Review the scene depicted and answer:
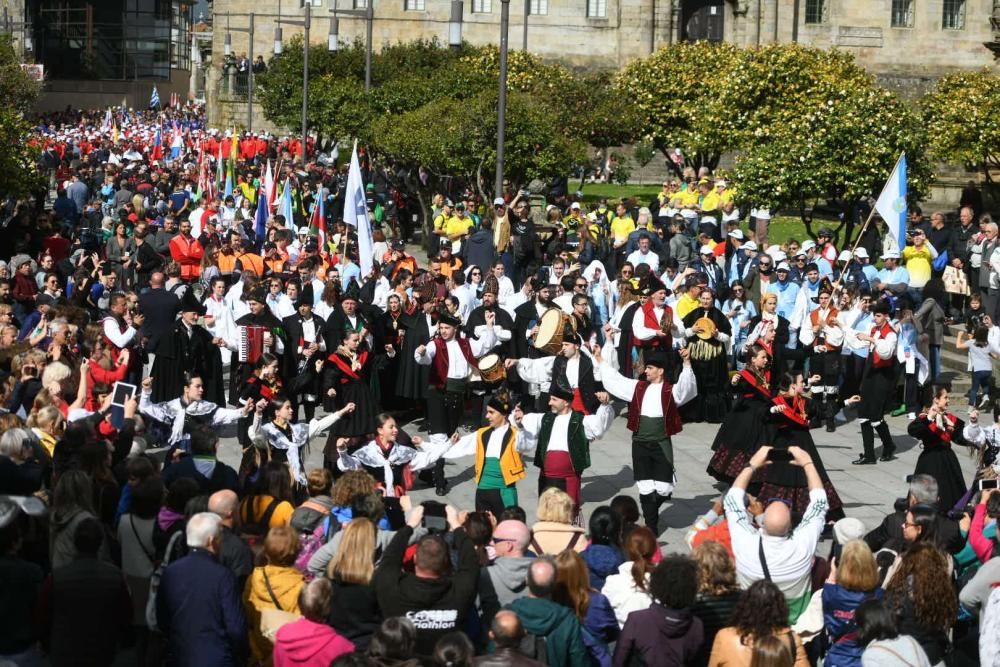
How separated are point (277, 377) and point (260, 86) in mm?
39928

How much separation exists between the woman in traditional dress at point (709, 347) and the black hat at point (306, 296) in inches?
158

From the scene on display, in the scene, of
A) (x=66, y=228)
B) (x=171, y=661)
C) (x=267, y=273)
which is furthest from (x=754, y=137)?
(x=171, y=661)

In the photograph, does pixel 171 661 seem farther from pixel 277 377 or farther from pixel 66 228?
pixel 66 228

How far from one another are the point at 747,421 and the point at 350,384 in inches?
140

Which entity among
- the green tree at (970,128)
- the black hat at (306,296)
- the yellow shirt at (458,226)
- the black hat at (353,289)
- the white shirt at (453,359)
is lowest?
the white shirt at (453,359)

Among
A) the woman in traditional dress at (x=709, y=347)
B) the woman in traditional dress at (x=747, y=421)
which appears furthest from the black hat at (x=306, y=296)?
the woman in traditional dress at (x=747, y=421)

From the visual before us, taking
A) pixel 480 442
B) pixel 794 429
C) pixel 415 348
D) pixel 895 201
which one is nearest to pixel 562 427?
pixel 480 442

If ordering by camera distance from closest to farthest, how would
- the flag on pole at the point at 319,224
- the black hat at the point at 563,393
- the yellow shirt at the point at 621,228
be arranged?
1. the black hat at the point at 563,393
2. the flag on pole at the point at 319,224
3. the yellow shirt at the point at 621,228

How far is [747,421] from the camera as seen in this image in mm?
13820

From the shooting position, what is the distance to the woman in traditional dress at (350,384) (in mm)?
14688

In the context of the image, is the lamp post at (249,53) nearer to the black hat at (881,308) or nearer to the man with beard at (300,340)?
the man with beard at (300,340)

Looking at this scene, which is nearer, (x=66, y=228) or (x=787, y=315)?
(x=787, y=315)

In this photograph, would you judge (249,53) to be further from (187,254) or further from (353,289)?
(353,289)

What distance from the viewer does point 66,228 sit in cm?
2631
